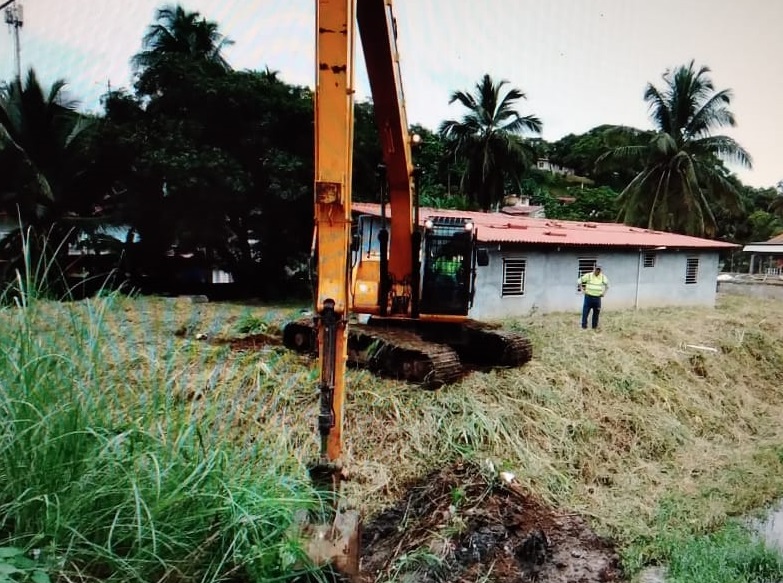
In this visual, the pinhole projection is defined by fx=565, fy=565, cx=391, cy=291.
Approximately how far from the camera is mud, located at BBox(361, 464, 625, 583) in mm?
4250

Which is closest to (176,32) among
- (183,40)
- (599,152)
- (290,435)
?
(183,40)

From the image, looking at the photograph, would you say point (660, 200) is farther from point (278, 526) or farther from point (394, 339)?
point (278, 526)

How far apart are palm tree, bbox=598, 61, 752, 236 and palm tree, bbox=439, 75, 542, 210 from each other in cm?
416

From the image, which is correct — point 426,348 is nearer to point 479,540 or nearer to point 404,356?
point 404,356

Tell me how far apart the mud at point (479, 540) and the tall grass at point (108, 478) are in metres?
1.62

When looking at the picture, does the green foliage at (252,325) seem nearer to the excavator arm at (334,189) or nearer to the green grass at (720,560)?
the excavator arm at (334,189)

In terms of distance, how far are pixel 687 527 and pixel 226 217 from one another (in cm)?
1581

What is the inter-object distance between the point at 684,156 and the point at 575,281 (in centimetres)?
1080

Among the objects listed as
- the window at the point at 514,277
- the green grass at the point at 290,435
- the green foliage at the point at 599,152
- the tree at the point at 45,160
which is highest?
the green foliage at the point at 599,152

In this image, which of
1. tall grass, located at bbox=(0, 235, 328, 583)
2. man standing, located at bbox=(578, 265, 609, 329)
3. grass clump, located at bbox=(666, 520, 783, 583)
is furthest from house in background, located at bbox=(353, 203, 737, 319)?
tall grass, located at bbox=(0, 235, 328, 583)

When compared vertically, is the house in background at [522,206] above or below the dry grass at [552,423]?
above

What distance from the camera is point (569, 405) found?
24.4 ft

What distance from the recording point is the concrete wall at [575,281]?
1451cm

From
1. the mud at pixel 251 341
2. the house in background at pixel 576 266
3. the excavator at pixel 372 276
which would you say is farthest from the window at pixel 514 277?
the mud at pixel 251 341
